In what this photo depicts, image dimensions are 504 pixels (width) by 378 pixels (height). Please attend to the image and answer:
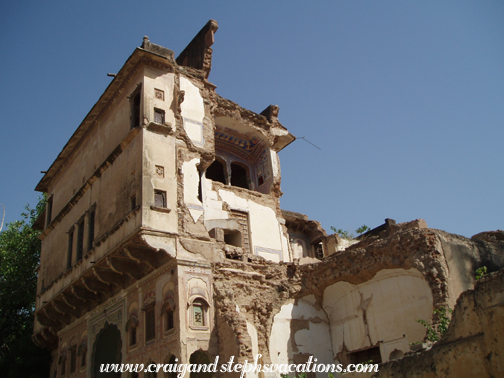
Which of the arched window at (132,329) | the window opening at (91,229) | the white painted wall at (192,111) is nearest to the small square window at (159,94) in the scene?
the white painted wall at (192,111)

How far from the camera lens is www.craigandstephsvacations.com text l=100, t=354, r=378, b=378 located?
13344 millimetres

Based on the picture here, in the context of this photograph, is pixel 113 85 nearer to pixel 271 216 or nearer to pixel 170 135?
pixel 170 135

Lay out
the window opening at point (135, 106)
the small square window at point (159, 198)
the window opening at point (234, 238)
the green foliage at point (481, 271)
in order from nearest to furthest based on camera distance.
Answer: the green foliage at point (481, 271) → the small square window at point (159, 198) → the window opening at point (135, 106) → the window opening at point (234, 238)

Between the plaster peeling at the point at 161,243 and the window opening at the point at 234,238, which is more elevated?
the window opening at the point at 234,238

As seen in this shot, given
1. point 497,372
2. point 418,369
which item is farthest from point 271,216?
point 497,372

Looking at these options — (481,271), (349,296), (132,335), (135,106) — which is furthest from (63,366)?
(481,271)

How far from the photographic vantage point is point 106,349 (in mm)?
18359

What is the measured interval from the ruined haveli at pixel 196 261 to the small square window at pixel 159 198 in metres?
0.03

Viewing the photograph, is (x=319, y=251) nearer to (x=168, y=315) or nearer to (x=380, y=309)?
(x=380, y=309)

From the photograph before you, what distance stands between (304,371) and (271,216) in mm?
6309

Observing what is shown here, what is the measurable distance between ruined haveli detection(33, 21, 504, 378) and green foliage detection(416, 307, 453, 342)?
56cm

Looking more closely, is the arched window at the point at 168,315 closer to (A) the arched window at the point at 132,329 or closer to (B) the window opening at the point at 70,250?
(A) the arched window at the point at 132,329

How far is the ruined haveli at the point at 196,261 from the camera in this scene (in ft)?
46.2

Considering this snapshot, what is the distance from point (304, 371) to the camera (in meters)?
15.4
